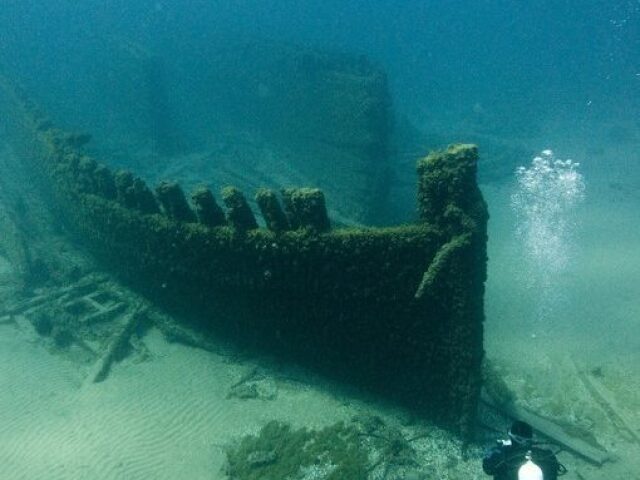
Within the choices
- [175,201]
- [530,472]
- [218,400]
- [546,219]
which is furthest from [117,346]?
[546,219]

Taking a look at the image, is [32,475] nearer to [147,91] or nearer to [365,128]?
[365,128]

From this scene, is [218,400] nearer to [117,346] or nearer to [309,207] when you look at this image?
[117,346]

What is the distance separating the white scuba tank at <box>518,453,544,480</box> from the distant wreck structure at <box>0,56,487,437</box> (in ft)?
7.44

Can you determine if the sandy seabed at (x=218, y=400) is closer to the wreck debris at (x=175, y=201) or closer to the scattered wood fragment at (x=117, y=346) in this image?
the scattered wood fragment at (x=117, y=346)

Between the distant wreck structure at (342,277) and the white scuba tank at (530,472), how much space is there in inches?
89.3

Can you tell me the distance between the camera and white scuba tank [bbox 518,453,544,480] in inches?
179

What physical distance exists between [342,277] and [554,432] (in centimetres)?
480

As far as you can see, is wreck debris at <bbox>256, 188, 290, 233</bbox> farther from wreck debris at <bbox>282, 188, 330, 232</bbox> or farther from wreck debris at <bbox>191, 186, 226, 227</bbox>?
wreck debris at <bbox>191, 186, 226, 227</bbox>

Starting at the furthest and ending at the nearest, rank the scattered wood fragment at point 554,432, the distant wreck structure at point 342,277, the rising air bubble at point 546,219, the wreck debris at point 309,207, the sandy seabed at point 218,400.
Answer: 1. the rising air bubble at point 546,219
2. the sandy seabed at point 218,400
3. the scattered wood fragment at point 554,432
4. the wreck debris at point 309,207
5. the distant wreck structure at point 342,277

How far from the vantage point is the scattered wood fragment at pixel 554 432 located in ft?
25.0

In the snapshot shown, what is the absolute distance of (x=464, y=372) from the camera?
697 centimetres

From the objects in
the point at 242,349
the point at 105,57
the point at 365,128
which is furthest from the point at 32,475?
the point at 105,57

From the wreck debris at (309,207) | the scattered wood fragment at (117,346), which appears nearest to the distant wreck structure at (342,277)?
the wreck debris at (309,207)

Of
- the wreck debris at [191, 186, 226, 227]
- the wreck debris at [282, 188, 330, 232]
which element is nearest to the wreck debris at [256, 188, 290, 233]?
the wreck debris at [282, 188, 330, 232]
